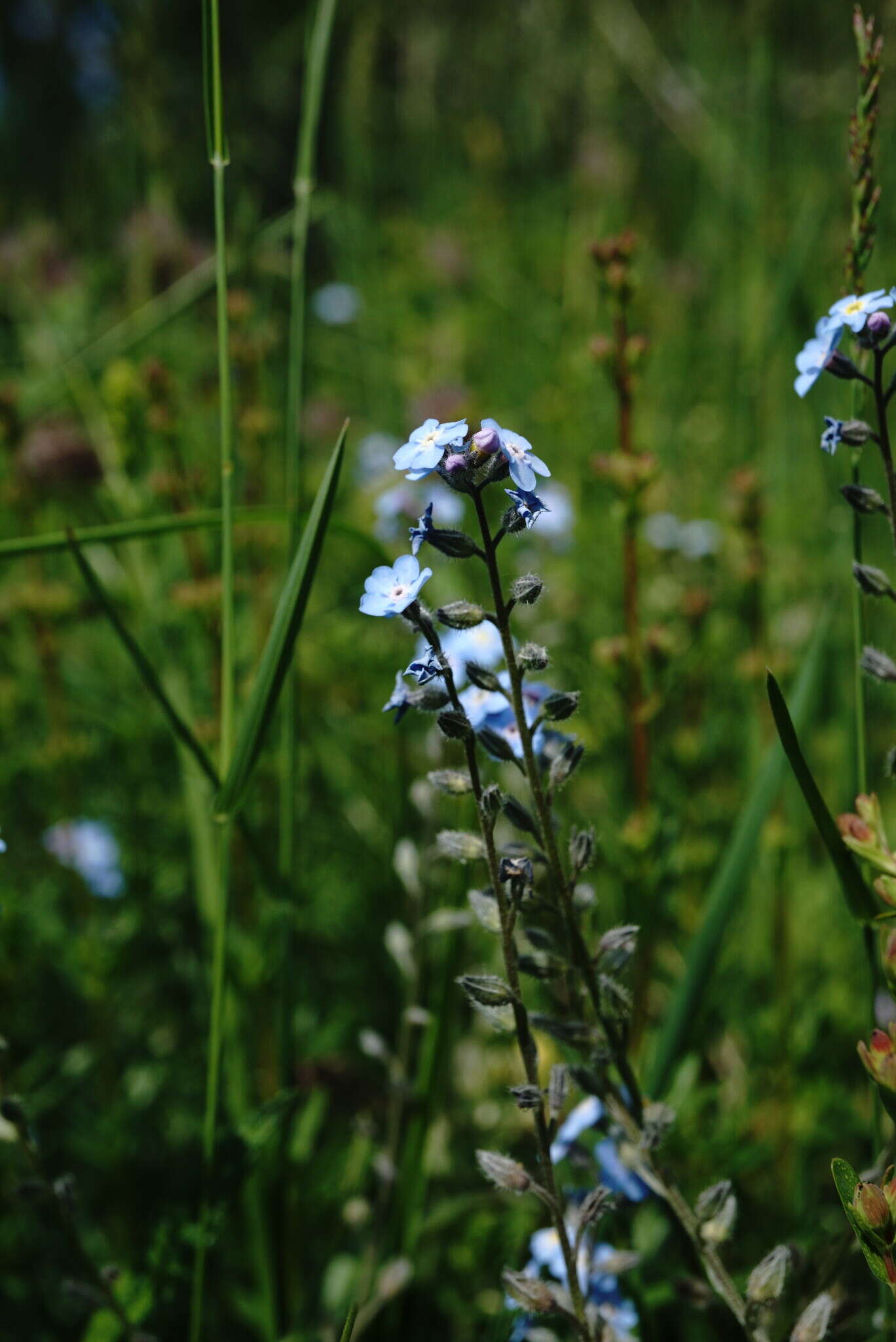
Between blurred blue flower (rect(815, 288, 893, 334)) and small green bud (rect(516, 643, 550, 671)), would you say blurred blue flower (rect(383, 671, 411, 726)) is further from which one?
blurred blue flower (rect(815, 288, 893, 334))

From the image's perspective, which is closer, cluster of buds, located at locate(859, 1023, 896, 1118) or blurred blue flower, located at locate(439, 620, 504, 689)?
cluster of buds, located at locate(859, 1023, 896, 1118)

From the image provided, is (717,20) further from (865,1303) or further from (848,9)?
(865,1303)

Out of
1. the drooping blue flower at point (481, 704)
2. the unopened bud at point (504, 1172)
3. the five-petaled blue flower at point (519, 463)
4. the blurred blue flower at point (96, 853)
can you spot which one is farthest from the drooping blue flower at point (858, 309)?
the blurred blue flower at point (96, 853)

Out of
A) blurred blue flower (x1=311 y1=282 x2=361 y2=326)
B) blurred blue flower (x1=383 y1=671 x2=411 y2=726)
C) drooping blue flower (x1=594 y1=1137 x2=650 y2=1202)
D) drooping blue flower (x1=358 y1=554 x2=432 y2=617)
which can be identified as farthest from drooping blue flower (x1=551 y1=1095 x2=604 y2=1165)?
blurred blue flower (x1=311 y1=282 x2=361 y2=326)

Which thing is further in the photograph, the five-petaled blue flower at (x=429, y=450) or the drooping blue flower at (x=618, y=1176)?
the drooping blue flower at (x=618, y=1176)

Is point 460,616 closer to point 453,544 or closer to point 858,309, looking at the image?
point 453,544

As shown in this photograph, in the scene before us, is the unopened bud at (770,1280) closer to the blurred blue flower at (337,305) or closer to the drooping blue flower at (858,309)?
the drooping blue flower at (858,309)
